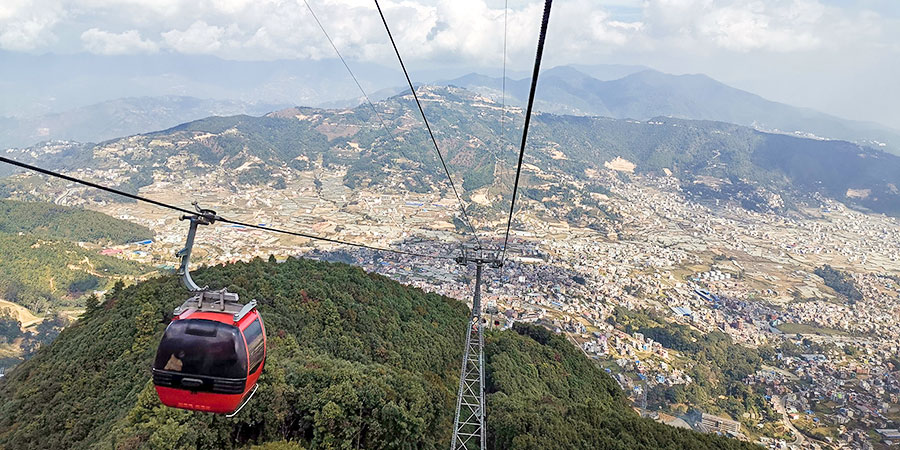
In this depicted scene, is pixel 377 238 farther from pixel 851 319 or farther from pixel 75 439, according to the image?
pixel 851 319

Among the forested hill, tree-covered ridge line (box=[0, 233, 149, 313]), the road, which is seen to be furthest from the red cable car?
tree-covered ridge line (box=[0, 233, 149, 313])

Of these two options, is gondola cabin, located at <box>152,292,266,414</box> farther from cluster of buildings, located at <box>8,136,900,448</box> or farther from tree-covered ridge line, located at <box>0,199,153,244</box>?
tree-covered ridge line, located at <box>0,199,153,244</box>

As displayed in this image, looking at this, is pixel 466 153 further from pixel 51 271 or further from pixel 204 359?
pixel 204 359

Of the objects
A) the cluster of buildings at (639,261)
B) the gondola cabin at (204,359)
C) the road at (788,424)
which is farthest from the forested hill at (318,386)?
the road at (788,424)

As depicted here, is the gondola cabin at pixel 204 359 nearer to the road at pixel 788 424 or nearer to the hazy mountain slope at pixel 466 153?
the road at pixel 788 424

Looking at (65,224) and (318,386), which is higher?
(318,386)

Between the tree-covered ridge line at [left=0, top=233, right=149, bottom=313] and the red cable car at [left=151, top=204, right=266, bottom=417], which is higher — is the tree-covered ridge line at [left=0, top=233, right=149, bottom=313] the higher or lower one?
the lower one

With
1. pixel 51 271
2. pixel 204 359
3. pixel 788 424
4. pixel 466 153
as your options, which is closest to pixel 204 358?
pixel 204 359
